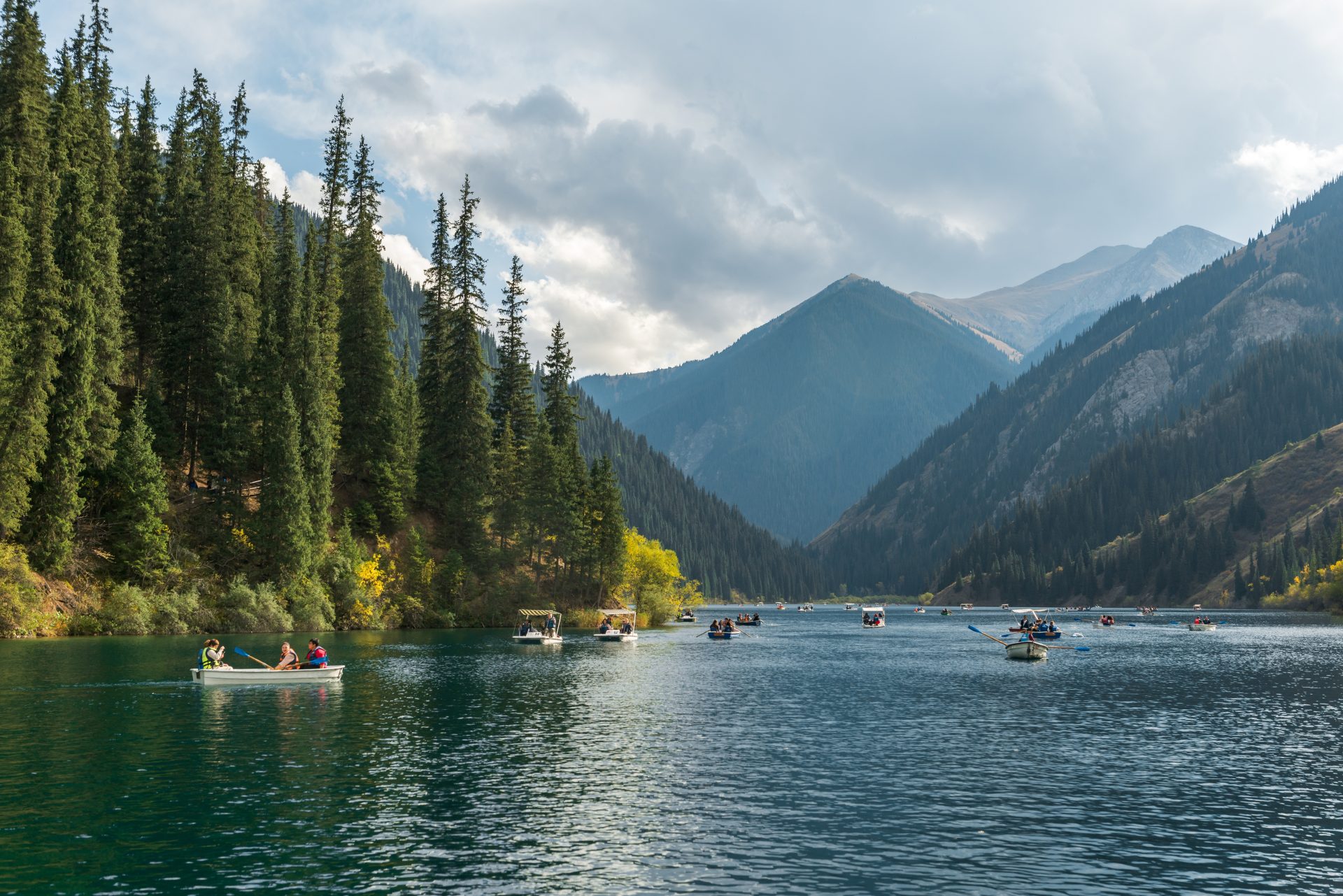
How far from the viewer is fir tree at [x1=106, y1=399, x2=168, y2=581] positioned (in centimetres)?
9862

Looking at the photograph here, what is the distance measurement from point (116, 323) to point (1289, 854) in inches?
4153

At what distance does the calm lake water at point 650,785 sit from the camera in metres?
26.6

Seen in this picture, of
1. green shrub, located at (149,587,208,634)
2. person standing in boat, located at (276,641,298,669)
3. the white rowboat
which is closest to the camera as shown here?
person standing in boat, located at (276,641,298,669)

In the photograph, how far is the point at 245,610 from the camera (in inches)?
4090

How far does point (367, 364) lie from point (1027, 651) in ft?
283

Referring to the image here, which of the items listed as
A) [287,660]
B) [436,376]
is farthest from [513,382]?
[287,660]

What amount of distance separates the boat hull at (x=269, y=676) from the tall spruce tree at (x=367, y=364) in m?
63.3

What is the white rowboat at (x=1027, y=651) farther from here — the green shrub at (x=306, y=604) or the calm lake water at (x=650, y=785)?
the green shrub at (x=306, y=604)

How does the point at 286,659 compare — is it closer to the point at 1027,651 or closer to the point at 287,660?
the point at 287,660

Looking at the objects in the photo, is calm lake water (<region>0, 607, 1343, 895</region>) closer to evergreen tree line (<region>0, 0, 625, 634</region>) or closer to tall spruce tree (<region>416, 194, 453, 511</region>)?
evergreen tree line (<region>0, 0, 625, 634</region>)

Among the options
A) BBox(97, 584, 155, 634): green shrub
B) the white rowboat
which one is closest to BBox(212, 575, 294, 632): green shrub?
BBox(97, 584, 155, 634): green shrub

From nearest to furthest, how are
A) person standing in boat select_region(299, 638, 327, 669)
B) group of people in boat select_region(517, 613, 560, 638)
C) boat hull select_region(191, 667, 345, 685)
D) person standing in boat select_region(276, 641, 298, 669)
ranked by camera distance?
boat hull select_region(191, 667, 345, 685) → person standing in boat select_region(299, 638, 327, 669) → person standing in boat select_region(276, 641, 298, 669) → group of people in boat select_region(517, 613, 560, 638)

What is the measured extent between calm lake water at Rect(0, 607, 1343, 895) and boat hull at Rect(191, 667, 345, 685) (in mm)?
792

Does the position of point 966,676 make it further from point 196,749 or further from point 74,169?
point 74,169
